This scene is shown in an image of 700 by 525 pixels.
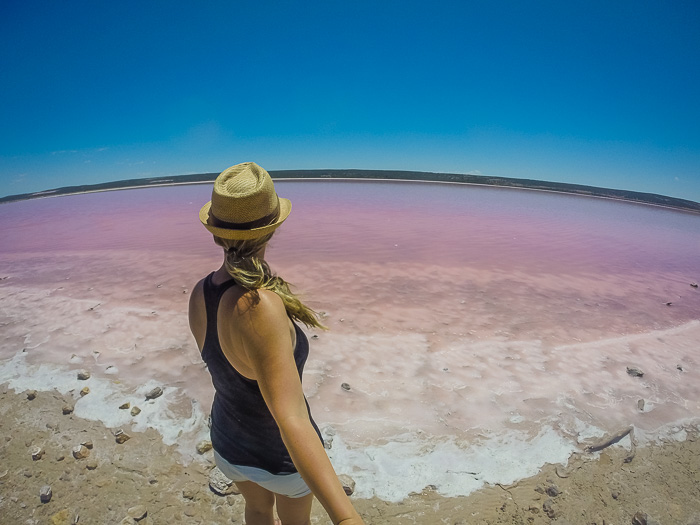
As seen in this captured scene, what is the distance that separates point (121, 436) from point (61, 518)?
614mm

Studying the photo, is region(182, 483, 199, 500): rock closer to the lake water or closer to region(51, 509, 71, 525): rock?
the lake water

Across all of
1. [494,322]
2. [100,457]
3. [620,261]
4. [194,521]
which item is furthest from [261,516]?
[620,261]

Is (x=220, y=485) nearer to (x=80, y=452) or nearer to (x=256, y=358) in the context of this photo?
(x=80, y=452)

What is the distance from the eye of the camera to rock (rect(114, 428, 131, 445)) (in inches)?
105

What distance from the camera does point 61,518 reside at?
6.96 feet

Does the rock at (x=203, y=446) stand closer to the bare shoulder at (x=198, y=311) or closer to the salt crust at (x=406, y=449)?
the salt crust at (x=406, y=449)

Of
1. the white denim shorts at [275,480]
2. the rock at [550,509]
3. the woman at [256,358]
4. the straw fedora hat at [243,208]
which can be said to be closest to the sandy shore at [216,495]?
the rock at [550,509]

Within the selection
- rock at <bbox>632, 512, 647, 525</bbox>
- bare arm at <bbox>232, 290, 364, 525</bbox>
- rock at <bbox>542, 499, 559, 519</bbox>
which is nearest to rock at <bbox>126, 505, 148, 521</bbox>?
bare arm at <bbox>232, 290, 364, 525</bbox>

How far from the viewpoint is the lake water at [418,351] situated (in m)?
2.80

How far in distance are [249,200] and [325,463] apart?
0.77 metres

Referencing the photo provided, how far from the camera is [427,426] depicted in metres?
2.91

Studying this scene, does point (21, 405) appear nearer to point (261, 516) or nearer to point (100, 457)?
point (100, 457)

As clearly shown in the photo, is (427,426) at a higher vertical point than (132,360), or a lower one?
higher

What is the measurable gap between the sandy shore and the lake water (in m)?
0.14
